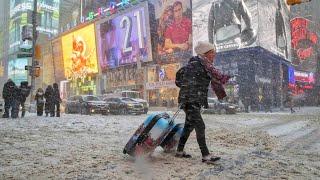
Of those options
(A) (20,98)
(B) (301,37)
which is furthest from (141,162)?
(B) (301,37)

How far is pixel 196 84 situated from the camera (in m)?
5.09

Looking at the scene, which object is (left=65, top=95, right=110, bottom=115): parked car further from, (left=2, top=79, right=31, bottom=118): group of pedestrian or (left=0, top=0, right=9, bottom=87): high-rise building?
(left=0, top=0, right=9, bottom=87): high-rise building

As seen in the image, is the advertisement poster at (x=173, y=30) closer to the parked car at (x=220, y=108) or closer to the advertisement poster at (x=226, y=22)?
the advertisement poster at (x=226, y=22)

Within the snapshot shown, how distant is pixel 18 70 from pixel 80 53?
135 ft

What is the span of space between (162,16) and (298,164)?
153 ft

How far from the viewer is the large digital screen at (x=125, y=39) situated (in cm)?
5131

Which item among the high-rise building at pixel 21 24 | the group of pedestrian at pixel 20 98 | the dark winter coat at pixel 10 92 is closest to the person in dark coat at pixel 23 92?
the group of pedestrian at pixel 20 98

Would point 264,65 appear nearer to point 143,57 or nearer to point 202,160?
point 143,57

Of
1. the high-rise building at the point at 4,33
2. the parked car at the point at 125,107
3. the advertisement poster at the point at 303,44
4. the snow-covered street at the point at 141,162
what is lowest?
the snow-covered street at the point at 141,162

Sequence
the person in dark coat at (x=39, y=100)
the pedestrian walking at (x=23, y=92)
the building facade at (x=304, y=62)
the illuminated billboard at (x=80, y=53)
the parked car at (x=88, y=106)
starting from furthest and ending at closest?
the illuminated billboard at (x=80, y=53) → the building facade at (x=304, y=62) → the parked car at (x=88, y=106) → the person in dark coat at (x=39, y=100) → the pedestrian walking at (x=23, y=92)

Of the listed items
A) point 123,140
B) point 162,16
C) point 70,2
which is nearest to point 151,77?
point 162,16

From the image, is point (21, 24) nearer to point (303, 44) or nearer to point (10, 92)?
point (303, 44)

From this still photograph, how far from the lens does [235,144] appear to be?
7.05 meters

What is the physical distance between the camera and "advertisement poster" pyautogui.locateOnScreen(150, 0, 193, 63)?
46.4 metres
